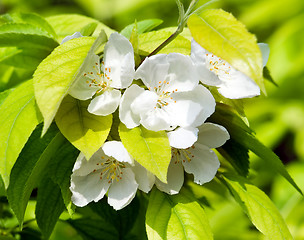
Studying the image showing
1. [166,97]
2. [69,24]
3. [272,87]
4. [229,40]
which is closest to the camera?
[229,40]

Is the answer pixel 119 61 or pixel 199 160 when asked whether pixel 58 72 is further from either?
pixel 199 160

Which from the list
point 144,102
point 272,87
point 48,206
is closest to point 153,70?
point 144,102

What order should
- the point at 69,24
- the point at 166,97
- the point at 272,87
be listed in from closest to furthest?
the point at 166,97 < the point at 69,24 < the point at 272,87

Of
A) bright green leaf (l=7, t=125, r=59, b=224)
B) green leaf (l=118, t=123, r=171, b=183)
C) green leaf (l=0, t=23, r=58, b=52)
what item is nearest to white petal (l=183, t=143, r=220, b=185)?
green leaf (l=118, t=123, r=171, b=183)

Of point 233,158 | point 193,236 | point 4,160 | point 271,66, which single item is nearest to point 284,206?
point 271,66

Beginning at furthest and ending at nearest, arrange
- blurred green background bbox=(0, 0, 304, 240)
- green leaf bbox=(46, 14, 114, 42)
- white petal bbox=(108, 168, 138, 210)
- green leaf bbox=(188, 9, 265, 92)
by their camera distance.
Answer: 1. blurred green background bbox=(0, 0, 304, 240)
2. green leaf bbox=(46, 14, 114, 42)
3. white petal bbox=(108, 168, 138, 210)
4. green leaf bbox=(188, 9, 265, 92)

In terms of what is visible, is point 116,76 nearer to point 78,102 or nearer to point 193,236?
point 78,102

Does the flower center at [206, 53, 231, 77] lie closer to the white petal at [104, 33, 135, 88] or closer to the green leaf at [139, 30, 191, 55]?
the green leaf at [139, 30, 191, 55]
